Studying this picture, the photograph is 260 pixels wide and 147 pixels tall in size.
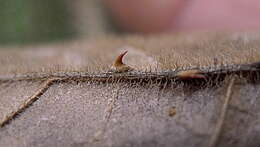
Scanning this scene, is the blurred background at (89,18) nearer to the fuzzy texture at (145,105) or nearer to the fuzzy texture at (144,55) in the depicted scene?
the fuzzy texture at (144,55)

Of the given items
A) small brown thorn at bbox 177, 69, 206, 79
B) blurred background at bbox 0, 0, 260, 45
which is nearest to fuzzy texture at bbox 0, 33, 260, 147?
small brown thorn at bbox 177, 69, 206, 79

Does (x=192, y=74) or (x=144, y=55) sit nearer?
(x=192, y=74)

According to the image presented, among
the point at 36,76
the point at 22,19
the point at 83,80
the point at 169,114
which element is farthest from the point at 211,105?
the point at 22,19

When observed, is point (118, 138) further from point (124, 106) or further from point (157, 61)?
point (157, 61)

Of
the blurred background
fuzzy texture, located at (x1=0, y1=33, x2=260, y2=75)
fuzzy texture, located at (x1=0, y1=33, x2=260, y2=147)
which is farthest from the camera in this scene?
the blurred background

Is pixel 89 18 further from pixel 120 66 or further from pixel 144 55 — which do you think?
pixel 120 66

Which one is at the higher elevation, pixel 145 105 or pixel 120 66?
pixel 120 66

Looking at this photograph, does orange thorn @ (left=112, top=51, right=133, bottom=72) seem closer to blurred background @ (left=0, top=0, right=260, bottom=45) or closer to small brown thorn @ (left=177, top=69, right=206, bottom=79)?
small brown thorn @ (left=177, top=69, right=206, bottom=79)

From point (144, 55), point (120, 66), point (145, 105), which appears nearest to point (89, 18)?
point (144, 55)

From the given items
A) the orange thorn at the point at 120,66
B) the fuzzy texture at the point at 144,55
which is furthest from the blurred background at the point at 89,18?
the orange thorn at the point at 120,66

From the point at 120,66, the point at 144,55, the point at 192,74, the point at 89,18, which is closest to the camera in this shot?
the point at 192,74
